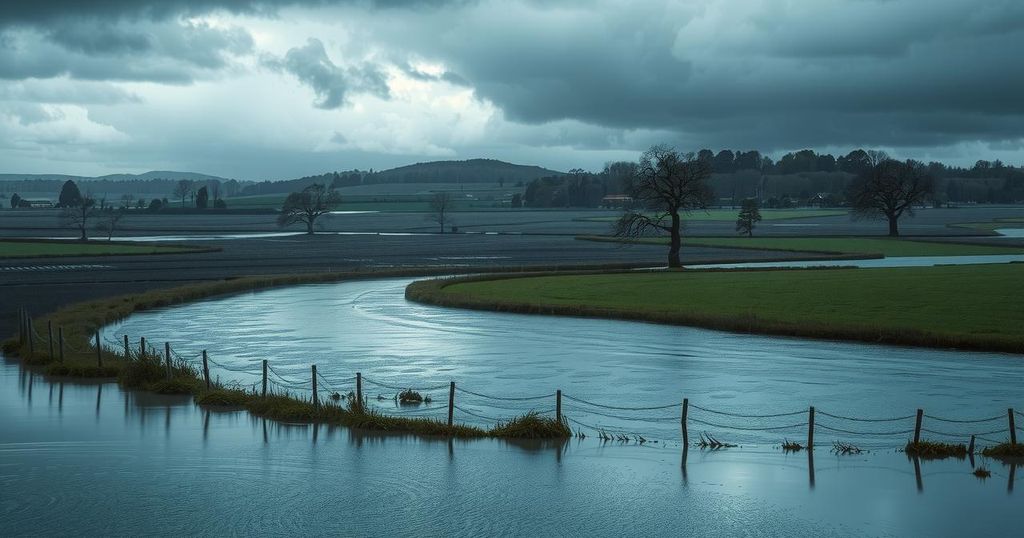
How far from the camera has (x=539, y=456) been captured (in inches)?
914

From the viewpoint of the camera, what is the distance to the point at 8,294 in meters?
62.3

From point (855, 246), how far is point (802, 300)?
67.1 metres

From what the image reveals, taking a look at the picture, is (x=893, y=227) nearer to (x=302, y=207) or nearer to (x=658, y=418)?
(x=302, y=207)

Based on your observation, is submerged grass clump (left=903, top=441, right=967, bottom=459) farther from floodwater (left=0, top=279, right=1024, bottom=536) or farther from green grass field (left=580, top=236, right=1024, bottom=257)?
green grass field (left=580, top=236, right=1024, bottom=257)

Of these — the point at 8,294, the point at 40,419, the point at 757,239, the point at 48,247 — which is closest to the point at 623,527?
the point at 40,419

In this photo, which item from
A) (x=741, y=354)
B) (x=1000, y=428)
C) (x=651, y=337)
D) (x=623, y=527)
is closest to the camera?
(x=623, y=527)

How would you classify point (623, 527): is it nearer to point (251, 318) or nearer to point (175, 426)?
point (175, 426)

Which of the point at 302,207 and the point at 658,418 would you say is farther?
the point at 302,207

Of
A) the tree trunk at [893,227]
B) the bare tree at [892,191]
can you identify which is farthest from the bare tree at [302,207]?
the tree trunk at [893,227]

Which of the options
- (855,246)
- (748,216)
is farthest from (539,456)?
(748,216)

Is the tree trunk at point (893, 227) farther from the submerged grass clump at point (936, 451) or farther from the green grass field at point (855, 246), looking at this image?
the submerged grass clump at point (936, 451)

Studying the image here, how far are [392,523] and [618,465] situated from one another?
19.8ft

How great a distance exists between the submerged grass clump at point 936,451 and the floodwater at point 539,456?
1.15ft

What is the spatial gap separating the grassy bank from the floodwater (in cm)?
375
